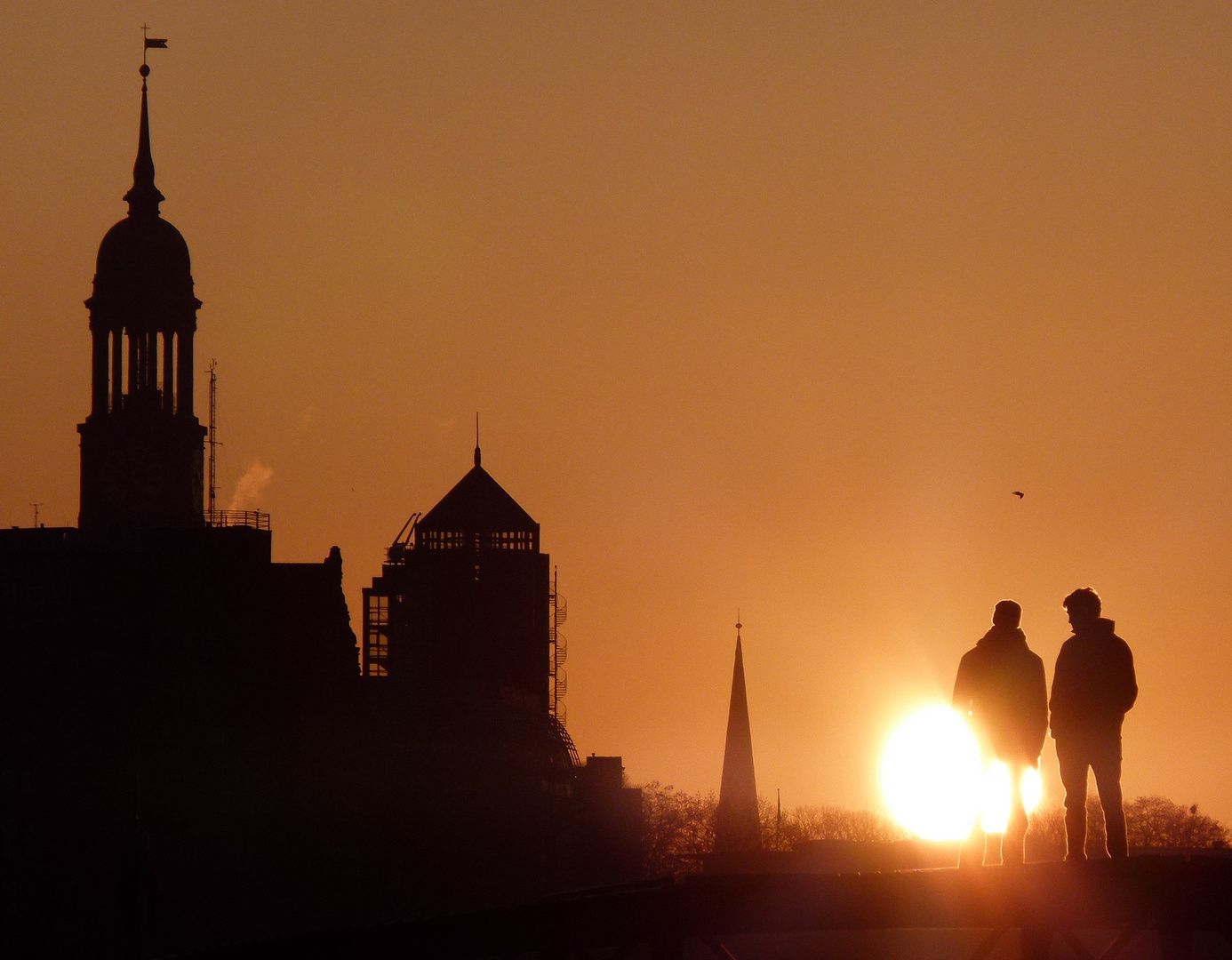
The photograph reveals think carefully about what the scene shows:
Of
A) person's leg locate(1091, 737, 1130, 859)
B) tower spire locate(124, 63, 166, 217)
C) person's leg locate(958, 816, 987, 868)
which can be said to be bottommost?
person's leg locate(958, 816, 987, 868)

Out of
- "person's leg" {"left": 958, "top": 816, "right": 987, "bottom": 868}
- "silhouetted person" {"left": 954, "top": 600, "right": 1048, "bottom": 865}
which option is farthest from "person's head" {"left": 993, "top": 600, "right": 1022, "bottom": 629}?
"person's leg" {"left": 958, "top": 816, "right": 987, "bottom": 868}

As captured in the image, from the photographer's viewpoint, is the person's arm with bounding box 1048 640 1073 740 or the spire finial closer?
the person's arm with bounding box 1048 640 1073 740

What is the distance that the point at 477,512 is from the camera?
637ft

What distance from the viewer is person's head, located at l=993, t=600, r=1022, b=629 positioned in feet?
81.4

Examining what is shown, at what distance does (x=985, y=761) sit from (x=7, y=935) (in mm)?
61277

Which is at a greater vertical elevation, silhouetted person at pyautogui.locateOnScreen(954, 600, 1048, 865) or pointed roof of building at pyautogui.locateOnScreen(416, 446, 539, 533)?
pointed roof of building at pyautogui.locateOnScreen(416, 446, 539, 533)

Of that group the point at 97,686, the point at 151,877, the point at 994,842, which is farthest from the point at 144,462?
the point at 994,842

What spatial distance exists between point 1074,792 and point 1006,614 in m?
2.31

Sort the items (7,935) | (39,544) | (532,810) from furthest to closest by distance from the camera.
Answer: (532,810), (39,544), (7,935)

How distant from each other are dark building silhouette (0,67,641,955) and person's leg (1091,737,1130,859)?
43.4 m

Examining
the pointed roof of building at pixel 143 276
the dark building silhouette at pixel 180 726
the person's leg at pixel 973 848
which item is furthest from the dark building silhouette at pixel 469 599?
the person's leg at pixel 973 848

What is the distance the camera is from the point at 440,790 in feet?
378

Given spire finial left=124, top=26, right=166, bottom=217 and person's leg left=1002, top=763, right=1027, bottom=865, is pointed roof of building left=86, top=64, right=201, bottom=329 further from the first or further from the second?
person's leg left=1002, top=763, right=1027, bottom=865

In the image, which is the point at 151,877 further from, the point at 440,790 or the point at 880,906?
the point at 440,790
